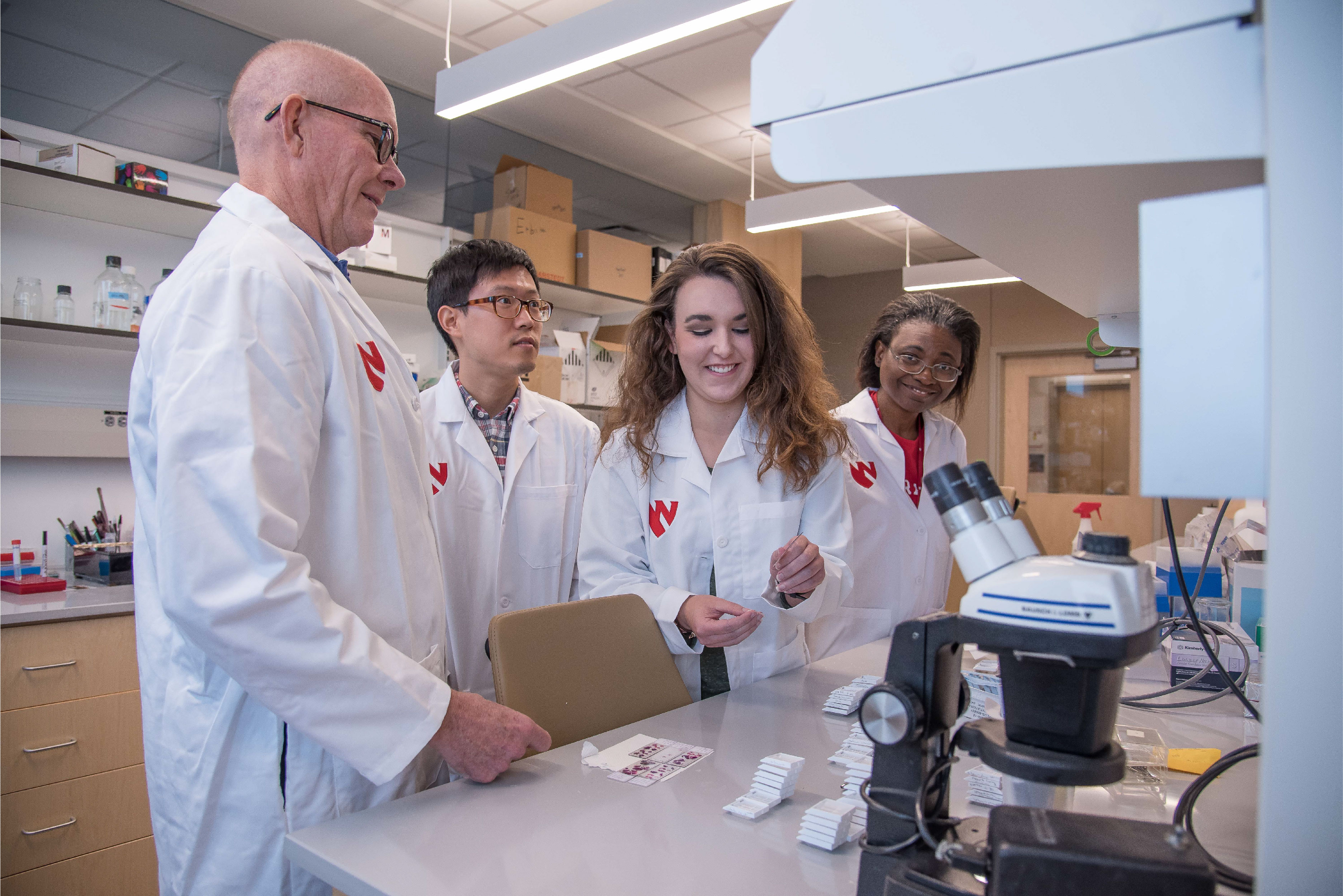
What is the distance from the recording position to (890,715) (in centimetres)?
66

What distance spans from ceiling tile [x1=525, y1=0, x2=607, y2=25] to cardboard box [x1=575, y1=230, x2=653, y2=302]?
1046mm

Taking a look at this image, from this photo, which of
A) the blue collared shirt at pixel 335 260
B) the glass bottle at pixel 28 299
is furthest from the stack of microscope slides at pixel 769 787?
the glass bottle at pixel 28 299

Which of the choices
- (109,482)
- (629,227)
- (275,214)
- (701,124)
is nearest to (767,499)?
(275,214)

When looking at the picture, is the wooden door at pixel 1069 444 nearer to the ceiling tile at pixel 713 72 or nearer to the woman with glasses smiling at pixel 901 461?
the ceiling tile at pixel 713 72

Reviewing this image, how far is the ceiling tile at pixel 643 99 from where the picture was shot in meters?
3.76

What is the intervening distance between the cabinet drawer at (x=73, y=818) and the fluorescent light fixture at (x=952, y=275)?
4.27 m

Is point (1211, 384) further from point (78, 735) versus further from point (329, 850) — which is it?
point (78, 735)

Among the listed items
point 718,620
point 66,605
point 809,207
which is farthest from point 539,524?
point 809,207

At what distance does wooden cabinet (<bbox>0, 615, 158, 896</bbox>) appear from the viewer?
2043 millimetres

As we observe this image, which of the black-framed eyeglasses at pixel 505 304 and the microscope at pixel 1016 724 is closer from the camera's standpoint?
the microscope at pixel 1016 724

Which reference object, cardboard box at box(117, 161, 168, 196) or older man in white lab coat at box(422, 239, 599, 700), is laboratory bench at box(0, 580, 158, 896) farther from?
cardboard box at box(117, 161, 168, 196)

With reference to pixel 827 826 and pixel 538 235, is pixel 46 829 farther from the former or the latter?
pixel 538 235

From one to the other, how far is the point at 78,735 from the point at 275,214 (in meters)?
1.79

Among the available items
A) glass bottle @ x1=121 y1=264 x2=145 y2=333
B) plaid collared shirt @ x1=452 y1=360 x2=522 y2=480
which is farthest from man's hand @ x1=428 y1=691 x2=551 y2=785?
glass bottle @ x1=121 y1=264 x2=145 y2=333
